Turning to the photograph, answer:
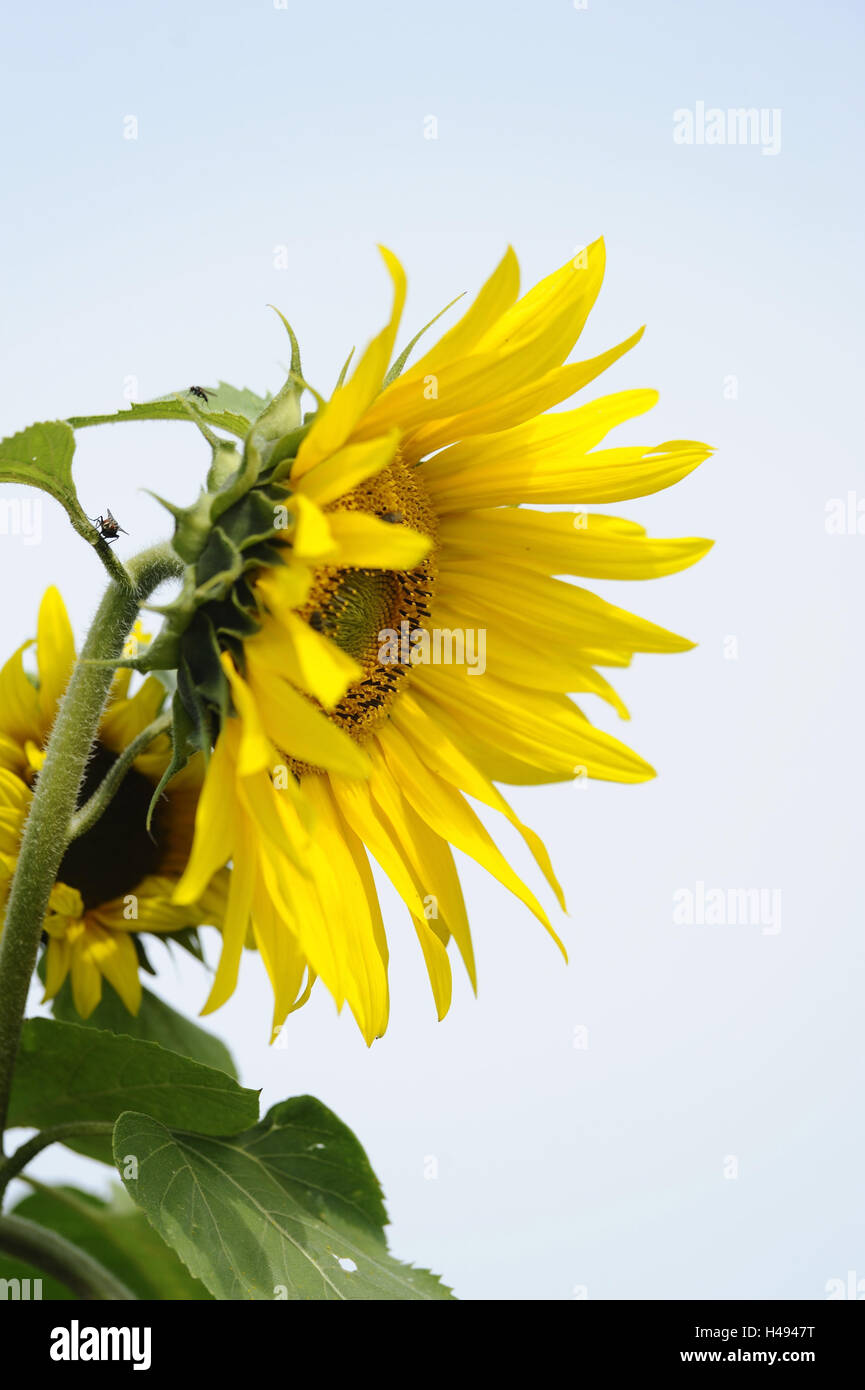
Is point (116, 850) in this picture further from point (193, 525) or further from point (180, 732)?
point (193, 525)

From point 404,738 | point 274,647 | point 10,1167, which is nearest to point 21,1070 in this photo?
point 10,1167

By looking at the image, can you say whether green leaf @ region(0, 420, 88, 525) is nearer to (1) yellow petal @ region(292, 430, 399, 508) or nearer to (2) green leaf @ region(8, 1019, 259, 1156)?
(1) yellow petal @ region(292, 430, 399, 508)

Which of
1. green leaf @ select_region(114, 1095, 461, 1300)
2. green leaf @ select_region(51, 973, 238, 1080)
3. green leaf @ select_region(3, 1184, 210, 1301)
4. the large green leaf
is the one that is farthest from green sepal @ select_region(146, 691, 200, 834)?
green leaf @ select_region(3, 1184, 210, 1301)

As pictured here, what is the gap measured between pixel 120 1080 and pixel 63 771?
381 mm

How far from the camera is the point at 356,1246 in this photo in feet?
4.81

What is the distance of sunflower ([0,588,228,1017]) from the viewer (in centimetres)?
151

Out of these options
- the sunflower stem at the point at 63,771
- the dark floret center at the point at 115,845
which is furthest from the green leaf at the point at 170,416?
the dark floret center at the point at 115,845

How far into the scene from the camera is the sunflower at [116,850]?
59.4 inches

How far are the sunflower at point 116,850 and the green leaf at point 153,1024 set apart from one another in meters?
0.09

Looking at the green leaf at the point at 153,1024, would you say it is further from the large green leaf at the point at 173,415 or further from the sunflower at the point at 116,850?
the large green leaf at the point at 173,415

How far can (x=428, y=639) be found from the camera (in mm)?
1417

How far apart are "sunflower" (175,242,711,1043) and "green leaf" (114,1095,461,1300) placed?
246 mm

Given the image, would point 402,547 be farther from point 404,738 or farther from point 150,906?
point 150,906
